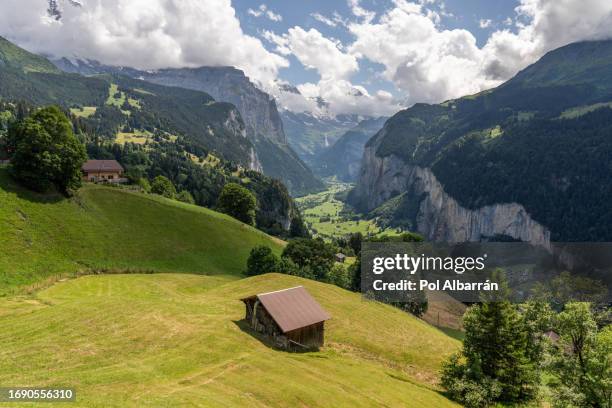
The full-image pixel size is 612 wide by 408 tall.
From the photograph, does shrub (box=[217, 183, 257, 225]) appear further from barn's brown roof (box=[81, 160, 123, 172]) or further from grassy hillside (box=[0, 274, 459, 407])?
grassy hillside (box=[0, 274, 459, 407])

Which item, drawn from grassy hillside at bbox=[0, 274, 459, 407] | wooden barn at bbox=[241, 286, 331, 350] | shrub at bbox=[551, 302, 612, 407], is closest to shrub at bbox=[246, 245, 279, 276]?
grassy hillside at bbox=[0, 274, 459, 407]

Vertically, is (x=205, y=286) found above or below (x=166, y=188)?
below

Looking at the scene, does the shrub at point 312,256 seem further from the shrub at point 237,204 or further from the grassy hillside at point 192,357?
the grassy hillside at point 192,357

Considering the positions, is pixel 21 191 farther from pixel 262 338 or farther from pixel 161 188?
pixel 161 188

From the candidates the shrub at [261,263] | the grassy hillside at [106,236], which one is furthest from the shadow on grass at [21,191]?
the shrub at [261,263]

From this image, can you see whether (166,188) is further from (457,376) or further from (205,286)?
(457,376)

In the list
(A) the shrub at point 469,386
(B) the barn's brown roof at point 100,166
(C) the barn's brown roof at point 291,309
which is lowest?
(A) the shrub at point 469,386

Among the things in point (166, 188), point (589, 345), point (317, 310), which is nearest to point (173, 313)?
point (317, 310)
